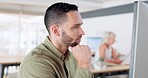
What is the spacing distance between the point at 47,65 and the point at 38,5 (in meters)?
5.47

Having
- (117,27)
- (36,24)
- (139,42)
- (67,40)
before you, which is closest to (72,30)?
(67,40)

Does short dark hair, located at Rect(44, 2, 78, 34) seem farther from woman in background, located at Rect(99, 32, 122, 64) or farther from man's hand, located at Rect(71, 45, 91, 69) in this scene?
woman in background, located at Rect(99, 32, 122, 64)

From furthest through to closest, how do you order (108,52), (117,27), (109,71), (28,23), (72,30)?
(28,23), (117,27), (108,52), (109,71), (72,30)

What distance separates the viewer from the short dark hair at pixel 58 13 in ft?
3.45

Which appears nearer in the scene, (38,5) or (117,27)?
(117,27)

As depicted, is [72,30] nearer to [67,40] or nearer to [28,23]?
[67,40]

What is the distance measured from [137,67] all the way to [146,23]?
0.58 feet

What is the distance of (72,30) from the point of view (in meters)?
1.02

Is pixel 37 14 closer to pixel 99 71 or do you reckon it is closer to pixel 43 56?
pixel 99 71

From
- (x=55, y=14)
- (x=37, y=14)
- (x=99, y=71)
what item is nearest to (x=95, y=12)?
(x=99, y=71)

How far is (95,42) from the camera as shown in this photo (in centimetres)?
516

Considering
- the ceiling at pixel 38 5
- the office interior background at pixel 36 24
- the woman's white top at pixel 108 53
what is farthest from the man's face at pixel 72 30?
the ceiling at pixel 38 5

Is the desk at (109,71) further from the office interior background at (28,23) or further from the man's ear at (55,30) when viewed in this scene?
the man's ear at (55,30)

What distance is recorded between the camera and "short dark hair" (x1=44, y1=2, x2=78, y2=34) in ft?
3.45
